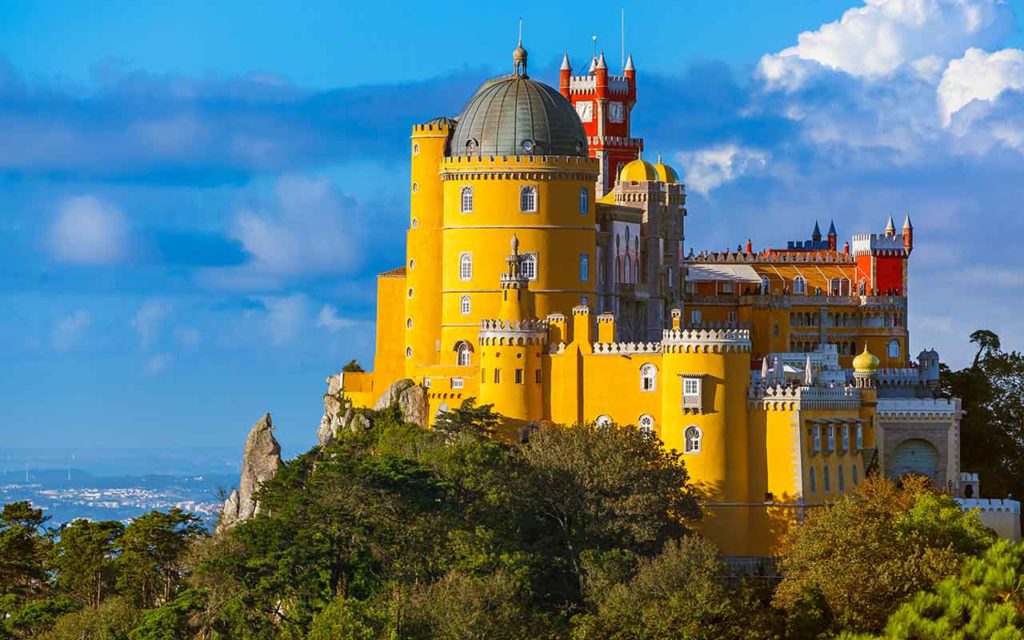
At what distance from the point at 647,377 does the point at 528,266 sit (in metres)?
11.3

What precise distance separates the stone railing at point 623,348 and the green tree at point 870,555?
34.9 ft

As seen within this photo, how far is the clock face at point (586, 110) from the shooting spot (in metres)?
146

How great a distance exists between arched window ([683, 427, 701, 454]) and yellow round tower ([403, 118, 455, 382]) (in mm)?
17742

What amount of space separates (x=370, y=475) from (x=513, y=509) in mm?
6090

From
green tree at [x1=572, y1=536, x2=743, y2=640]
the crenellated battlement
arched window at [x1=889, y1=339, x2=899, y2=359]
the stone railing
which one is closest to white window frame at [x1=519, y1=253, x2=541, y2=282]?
the stone railing

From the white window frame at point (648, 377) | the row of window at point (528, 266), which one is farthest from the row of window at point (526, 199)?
the white window frame at point (648, 377)

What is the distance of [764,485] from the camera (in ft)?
339

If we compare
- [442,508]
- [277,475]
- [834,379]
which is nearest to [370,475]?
[442,508]

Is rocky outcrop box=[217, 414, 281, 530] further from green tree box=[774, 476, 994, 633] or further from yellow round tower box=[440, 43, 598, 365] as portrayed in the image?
green tree box=[774, 476, 994, 633]

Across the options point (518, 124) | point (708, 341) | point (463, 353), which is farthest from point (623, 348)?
point (518, 124)

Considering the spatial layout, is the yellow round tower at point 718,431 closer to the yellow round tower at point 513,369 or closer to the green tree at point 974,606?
the yellow round tower at point 513,369

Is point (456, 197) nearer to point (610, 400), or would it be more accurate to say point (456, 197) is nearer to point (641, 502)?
point (610, 400)

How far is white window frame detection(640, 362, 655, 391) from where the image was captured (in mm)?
105812

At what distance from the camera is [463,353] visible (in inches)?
4532
